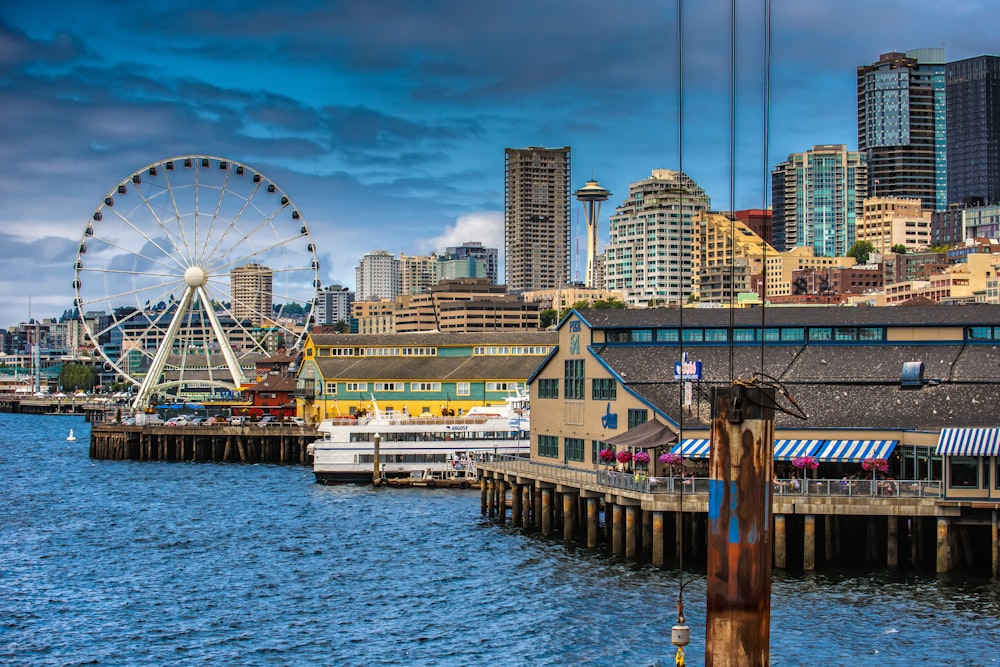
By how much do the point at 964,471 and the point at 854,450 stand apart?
8.26 m

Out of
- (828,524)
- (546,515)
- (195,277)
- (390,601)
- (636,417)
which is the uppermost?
(195,277)

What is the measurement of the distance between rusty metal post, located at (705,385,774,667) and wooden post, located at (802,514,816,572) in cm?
2998

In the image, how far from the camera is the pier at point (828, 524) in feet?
190

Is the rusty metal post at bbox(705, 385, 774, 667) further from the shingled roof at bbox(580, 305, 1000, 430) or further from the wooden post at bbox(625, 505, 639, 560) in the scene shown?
the shingled roof at bbox(580, 305, 1000, 430)

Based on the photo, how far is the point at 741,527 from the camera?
2953 cm

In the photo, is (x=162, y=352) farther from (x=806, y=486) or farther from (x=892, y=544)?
(x=892, y=544)

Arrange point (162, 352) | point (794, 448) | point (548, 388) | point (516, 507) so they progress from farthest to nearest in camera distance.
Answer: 1. point (162, 352)
2. point (548, 388)
3. point (516, 507)
4. point (794, 448)

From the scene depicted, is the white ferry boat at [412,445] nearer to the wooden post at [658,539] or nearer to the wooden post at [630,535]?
the wooden post at [630,535]

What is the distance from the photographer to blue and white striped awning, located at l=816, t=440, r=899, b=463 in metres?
64.9

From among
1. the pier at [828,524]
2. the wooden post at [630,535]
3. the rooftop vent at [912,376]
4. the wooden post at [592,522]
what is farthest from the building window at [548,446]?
the rooftop vent at [912,376]

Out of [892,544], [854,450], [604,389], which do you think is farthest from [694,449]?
[604,389]

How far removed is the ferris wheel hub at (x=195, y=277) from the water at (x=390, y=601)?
66872 millimetres

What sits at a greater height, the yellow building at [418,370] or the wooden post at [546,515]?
the yellow building at [418,370]

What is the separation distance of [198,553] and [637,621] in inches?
1191
